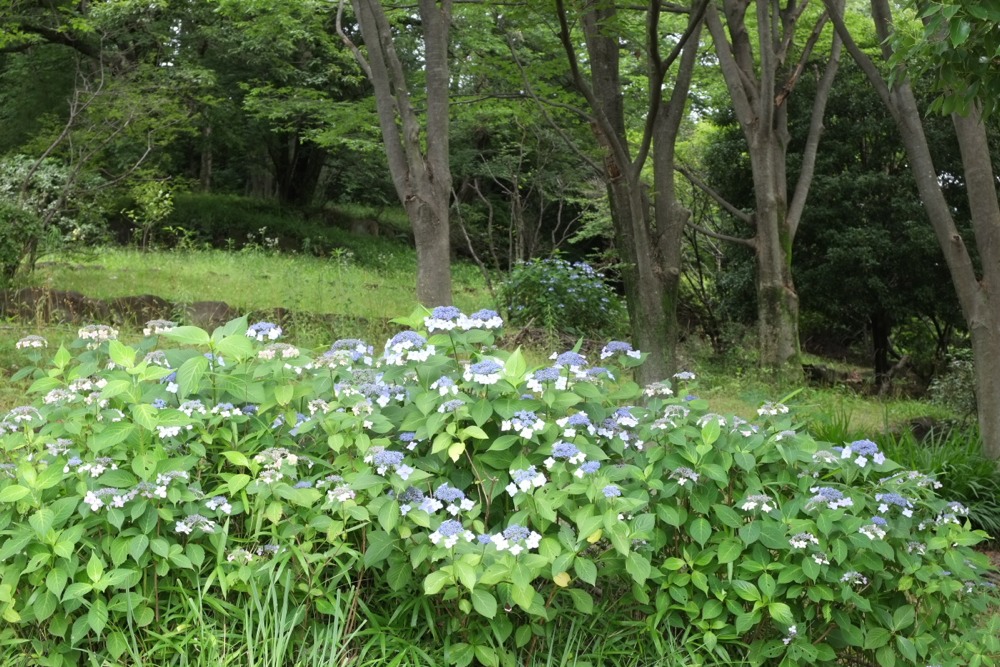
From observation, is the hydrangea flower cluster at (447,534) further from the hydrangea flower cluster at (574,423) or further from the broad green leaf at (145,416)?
the broad green leaf at (145,416)

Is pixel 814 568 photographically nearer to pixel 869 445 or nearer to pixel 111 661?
pixel 869 445

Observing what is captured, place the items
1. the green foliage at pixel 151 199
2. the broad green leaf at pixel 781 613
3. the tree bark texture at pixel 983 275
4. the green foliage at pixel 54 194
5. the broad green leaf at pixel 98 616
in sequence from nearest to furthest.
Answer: the broad green leaf at pixel 98 616 < the broad green leaf at pixel 781 613 < the tree bark texture at pixel 983 275 < the green foliage at pixel 54 194 < the green foliage at pixel 151 199

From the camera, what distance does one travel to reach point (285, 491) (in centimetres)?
257

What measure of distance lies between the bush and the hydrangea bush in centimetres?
723

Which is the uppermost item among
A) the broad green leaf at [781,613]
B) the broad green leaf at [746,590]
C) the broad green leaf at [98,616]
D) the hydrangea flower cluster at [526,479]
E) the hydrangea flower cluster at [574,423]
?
the hydrangea flower cluster at [574,423]

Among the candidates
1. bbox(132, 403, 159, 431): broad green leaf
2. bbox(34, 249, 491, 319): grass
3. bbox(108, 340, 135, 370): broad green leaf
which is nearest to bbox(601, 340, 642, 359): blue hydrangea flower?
bbox(132, 403, 159, 431): broad green leaf

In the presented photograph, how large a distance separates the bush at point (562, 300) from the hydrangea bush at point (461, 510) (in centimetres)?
723

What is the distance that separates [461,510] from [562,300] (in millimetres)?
8082

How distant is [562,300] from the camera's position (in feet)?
34.8

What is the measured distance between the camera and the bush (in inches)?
413

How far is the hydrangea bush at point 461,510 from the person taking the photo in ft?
8.30

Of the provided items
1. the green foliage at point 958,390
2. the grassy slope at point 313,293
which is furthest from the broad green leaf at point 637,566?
the green foliage at point 958,390

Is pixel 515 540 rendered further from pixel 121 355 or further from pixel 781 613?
pixel 121 355

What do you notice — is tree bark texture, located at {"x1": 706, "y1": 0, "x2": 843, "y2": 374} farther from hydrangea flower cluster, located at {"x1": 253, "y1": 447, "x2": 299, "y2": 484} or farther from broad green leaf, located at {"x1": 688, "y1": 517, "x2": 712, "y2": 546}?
hydrangea flower cluster, located at {"x1": 253, "y1": 447, "x2": 299, "y2": 484}
